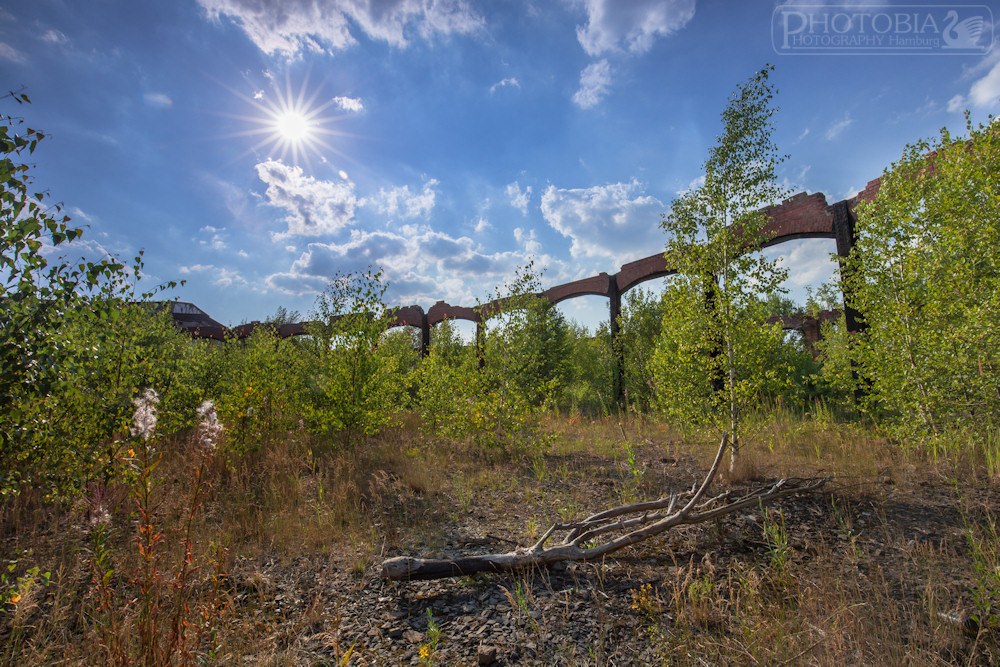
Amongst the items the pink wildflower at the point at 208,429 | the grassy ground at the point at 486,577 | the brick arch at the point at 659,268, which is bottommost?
the grassy ground at the point at 486,577

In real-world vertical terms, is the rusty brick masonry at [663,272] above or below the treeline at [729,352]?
above

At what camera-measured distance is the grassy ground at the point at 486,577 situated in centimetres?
203

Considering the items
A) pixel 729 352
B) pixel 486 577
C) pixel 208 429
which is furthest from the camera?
pixel 729 352

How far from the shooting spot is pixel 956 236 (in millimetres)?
4785

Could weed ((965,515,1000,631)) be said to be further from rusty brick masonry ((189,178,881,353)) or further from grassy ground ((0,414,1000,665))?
rusty brick masonry ((189,178,881,353))

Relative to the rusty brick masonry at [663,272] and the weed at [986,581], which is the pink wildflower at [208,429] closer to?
the weed at [986,581]

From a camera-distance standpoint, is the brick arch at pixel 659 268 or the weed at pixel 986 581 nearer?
the weed at pixel 986 581

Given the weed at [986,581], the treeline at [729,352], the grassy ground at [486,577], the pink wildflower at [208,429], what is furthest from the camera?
the treeline at [729,352]

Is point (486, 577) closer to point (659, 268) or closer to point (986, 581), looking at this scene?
point (986, 581)

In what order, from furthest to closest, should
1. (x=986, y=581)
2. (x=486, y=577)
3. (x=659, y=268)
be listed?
(x=659, y=268) → (x=486, y=577) → (x=986, y=581)

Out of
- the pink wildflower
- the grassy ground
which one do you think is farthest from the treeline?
the pink wildflower

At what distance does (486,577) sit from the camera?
2973 mm

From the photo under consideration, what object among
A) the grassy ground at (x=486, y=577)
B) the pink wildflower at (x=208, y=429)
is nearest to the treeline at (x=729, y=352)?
the grassy ground at (x=486, y=577)

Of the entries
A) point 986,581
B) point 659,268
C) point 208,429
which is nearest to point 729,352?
point 986,581
